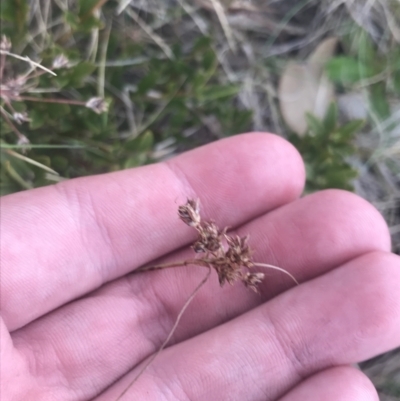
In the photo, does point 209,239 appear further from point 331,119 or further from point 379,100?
point 379,100

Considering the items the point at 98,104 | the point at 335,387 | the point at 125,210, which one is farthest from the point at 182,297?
the point at 98,104

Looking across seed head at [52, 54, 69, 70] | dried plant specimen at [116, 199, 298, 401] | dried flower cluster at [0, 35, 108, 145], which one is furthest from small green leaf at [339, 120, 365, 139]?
seed head at [52, 54, 69, 70]

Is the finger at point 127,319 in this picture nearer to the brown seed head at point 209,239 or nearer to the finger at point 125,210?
the finger at point 125,210

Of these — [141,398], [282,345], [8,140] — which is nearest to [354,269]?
[282,345]

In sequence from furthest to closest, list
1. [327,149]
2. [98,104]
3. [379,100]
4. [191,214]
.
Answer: [379,100]
[327,149]
[98,104]
[191,214]

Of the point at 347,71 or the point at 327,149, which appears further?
the point at 347,71

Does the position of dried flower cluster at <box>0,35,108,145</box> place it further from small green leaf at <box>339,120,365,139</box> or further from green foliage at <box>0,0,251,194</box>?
small green leaf at <box>339,120,365,139</box>
